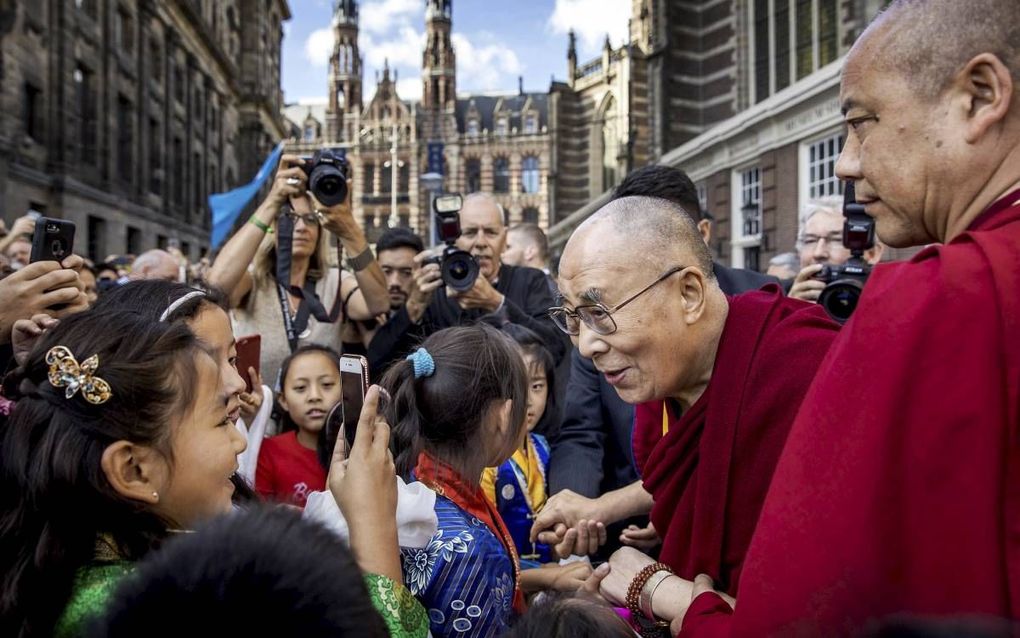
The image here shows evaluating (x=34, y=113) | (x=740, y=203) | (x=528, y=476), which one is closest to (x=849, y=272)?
(x=528, y=476)

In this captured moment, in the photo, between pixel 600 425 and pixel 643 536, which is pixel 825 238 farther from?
pixel 643 536

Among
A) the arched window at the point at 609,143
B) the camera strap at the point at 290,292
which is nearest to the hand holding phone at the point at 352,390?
the camera strap at the point at 290,292

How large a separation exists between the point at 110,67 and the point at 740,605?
91.5ft

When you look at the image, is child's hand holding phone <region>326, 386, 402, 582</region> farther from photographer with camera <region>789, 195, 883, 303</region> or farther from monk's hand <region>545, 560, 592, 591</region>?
photographer with camera <region>789, 195, 883, 303</region>

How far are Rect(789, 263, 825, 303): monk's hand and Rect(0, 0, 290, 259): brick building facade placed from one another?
18.6 m

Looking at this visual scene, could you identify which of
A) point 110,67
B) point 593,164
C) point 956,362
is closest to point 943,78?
point 956,362

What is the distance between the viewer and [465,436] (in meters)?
2.58

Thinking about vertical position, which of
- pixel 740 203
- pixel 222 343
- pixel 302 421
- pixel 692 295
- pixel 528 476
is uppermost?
pixel 740 203

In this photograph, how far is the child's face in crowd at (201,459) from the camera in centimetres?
179

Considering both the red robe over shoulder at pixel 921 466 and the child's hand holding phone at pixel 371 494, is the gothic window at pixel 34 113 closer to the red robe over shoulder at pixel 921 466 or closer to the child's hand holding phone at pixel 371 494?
the child's hand holding phone at pixel 371 494

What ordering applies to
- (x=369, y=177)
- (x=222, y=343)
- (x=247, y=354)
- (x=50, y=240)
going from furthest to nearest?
(x=369, y=177) < (x=247, y=354) < (x=50, y=240) < (x=222, y=343)

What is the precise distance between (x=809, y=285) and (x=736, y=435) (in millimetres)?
2041

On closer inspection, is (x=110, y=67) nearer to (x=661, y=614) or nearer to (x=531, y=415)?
(x=531, y=415)

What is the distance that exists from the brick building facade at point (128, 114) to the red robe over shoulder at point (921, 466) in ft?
66.0
